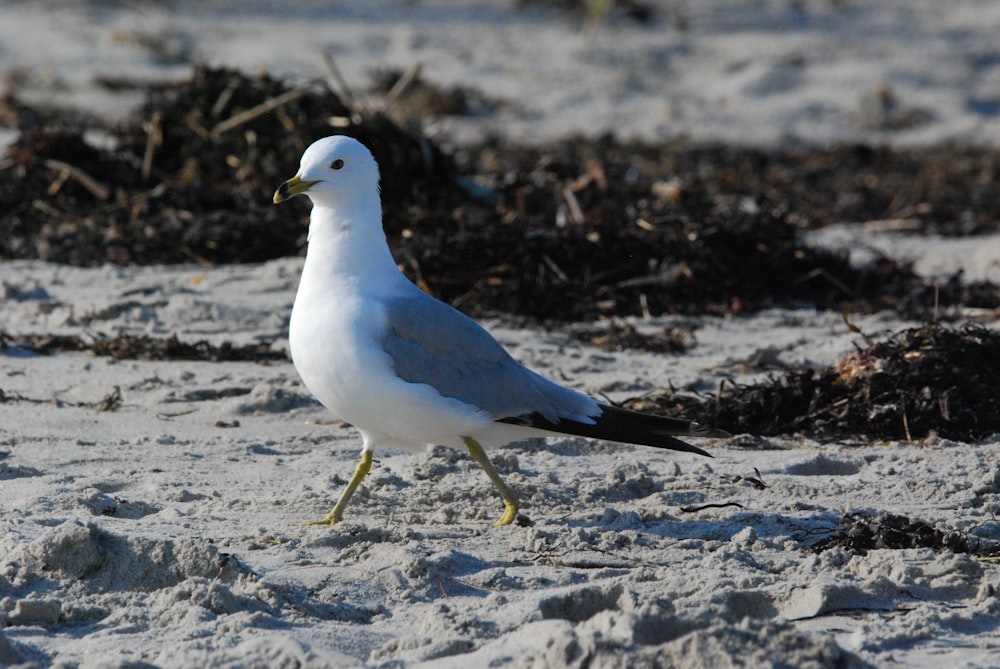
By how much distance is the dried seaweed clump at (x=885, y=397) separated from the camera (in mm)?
5012

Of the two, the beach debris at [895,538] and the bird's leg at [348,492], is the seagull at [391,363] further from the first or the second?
the beach debris at [895,538]

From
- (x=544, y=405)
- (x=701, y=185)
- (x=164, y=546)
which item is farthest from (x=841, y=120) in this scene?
(x=164, y=546)

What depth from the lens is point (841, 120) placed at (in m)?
14.0

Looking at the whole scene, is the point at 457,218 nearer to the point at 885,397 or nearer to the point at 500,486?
the point at 885,397

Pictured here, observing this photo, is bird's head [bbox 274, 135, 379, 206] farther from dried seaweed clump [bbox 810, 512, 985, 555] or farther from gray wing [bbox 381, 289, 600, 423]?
dried seaweed clump [bbox 810, 512, 985, 555]

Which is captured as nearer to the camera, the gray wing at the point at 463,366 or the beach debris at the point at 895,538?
the beach debris at the point at 895,538

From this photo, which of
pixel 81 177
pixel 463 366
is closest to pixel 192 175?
pixel 81 177

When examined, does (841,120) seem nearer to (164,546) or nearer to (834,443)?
(834,443)

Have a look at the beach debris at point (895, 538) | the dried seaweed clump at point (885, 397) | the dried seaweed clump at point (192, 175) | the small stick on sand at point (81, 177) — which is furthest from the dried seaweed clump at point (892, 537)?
the small stick on sand at point (81, 177)

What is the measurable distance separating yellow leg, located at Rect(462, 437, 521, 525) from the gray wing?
0.13m

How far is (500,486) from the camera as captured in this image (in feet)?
13.4

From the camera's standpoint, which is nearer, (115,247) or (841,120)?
(115,247)

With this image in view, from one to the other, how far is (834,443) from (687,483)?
843 millimetres

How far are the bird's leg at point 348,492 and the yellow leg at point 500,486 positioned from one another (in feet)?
1.05
